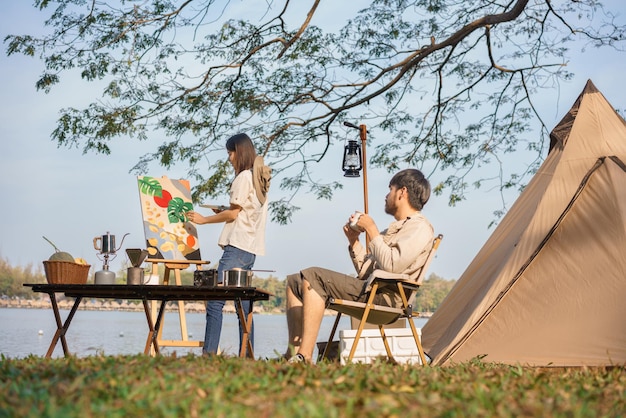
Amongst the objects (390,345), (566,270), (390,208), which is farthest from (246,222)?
(566,270)

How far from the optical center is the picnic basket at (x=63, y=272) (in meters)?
4.22

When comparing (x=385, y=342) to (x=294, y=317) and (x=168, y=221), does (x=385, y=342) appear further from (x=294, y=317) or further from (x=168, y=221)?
(x=168, y=221)

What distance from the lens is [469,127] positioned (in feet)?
30.0

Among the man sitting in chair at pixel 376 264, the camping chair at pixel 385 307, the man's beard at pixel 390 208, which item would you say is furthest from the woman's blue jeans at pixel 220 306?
the man's beard at pixel 390 208

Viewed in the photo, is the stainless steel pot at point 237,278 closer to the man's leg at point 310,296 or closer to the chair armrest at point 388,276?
the man's leg at point 310,296

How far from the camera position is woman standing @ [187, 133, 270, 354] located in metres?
4.53

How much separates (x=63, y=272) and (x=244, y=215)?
1.04 meters

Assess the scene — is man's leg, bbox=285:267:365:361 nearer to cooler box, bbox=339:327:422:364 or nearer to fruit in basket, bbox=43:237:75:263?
cooler box, bbox=339:327:422:364

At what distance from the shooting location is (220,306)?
14.6 ft

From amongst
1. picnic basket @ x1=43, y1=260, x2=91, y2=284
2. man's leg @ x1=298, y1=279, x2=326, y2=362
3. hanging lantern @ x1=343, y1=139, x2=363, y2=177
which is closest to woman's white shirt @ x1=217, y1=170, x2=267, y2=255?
man's leg @ x1=298, y1=279, x2=326, y2=362

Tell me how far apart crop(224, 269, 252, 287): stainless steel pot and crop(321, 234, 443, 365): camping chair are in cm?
50

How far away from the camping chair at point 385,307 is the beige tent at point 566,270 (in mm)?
458

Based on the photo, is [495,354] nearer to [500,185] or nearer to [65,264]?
[65,264]

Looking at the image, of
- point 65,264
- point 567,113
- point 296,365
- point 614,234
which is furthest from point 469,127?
point 296,365
